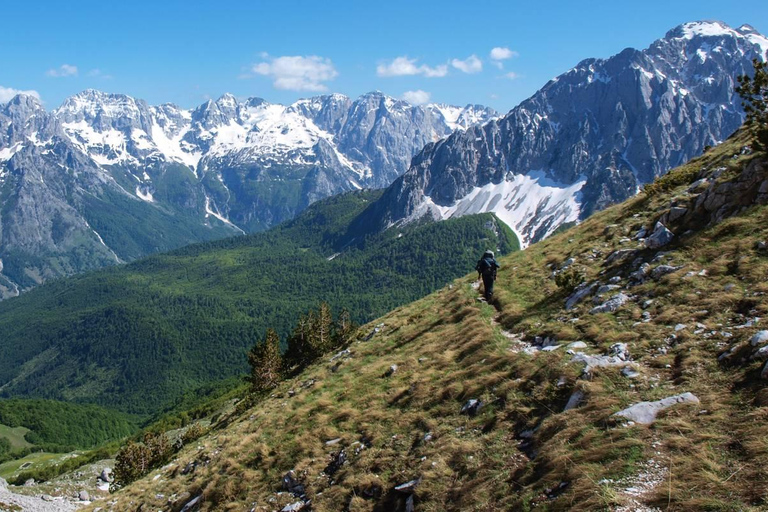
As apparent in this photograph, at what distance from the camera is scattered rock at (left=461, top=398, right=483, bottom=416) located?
18766 mm

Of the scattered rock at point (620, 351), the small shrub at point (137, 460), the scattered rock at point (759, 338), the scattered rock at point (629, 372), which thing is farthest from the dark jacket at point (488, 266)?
the small shrub at point (137, 460)

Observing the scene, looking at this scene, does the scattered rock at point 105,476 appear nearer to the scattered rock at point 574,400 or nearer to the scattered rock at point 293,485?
the scattered rock at point 293,485

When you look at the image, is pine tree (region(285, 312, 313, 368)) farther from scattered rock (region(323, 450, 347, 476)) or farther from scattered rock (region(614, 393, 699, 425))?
scattered rock (region(614, 393, 699, 425))

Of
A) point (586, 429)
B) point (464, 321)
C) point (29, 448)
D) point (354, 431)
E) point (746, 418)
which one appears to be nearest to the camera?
point (746, 418)

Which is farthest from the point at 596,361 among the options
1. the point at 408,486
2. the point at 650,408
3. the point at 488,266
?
the point at 488,266

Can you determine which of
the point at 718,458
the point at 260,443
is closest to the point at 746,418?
the point at 718,458

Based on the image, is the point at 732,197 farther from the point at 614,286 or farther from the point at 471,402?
the point at 471,402

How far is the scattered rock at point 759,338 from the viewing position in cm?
1514

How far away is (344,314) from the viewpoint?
8125 centimetres

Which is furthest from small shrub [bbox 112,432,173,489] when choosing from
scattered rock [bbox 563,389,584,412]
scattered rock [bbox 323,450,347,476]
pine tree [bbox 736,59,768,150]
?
pine tree [bbox 736,59,768,150]

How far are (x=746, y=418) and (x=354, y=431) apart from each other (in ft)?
47.5

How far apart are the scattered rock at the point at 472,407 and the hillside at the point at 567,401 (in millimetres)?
128

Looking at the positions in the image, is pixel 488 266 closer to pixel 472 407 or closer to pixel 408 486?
pixel 472 407

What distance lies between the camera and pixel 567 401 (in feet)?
55.1
